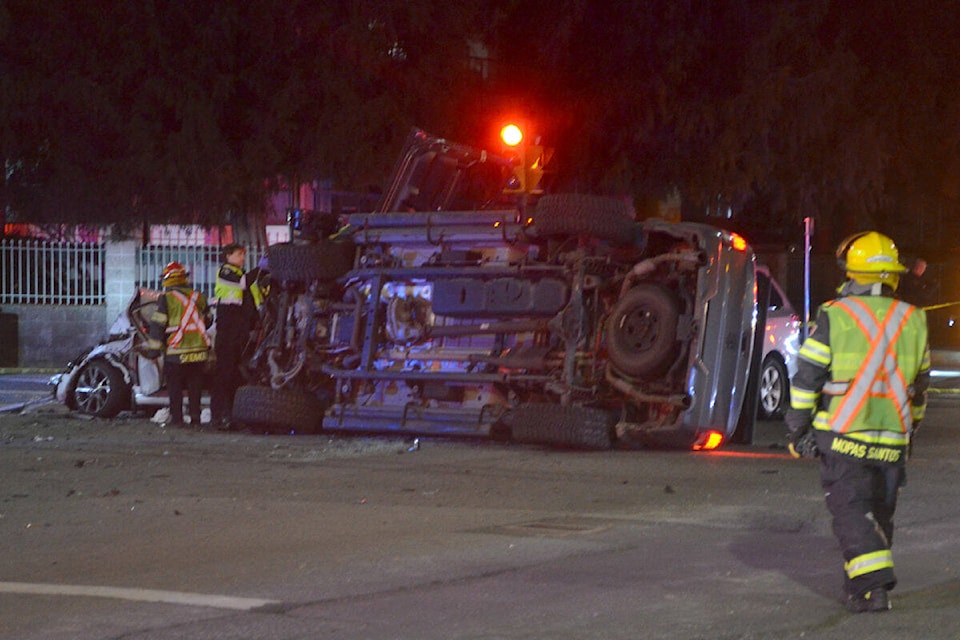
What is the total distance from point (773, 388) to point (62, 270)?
13.2 meters

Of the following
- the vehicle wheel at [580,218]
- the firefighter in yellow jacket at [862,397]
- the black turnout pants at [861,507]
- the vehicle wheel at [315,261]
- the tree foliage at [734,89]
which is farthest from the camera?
the tree foliage at [734,89]

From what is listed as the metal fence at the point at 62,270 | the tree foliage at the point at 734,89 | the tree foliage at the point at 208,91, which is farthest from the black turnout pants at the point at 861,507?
the metal fence at the point at 62,270

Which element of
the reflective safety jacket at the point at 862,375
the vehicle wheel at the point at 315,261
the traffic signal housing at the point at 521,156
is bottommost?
the reflective safety jacket at the point at 862,375

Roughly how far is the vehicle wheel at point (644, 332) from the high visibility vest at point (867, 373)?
5092 mm

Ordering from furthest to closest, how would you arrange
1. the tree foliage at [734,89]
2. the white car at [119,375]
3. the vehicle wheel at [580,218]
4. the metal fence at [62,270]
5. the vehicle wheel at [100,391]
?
the metal fence at [62,270]
the tree foliage at [734,89]
the vehicle wheel at [100,391]
the white car at [119,375]
the vehicle wheel at [580,218]

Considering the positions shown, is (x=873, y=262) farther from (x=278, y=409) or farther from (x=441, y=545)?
(x=278, y=409)

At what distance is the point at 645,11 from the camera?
22.3m

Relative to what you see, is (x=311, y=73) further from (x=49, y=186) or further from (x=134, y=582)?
(x=134, y=582)

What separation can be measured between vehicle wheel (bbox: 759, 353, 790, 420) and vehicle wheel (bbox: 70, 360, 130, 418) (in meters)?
6.01

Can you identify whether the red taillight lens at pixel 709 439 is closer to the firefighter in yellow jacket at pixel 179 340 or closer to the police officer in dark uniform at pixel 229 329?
the police officer in dark uniform at pixel 229 329

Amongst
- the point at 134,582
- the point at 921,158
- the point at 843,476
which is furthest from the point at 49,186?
the point at 843,476

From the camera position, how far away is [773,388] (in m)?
15.1

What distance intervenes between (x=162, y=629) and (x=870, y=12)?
814 inches

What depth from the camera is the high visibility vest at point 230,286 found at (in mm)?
13578
